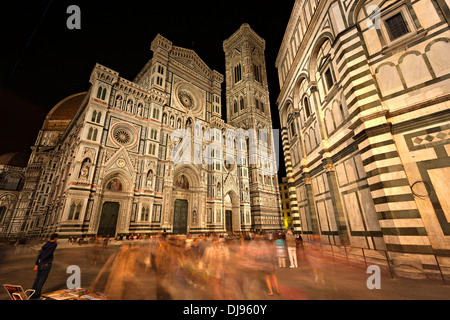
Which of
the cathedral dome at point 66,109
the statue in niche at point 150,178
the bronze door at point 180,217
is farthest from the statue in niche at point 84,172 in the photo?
the cathedral dome at point 66,109

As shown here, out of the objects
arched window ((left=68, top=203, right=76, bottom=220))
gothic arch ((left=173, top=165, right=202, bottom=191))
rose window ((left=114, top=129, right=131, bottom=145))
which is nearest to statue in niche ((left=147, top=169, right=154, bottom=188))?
rose window ((left=114, top=129, right=131, bottom=145))

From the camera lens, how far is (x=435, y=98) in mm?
5441

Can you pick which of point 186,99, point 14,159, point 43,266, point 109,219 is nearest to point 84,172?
point 109,219

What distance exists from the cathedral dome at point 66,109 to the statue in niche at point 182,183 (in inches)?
1509

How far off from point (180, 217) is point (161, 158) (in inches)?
316

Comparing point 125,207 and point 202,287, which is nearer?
point 202,287

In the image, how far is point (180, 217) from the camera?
78.6 ft

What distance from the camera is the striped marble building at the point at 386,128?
5.15 metres

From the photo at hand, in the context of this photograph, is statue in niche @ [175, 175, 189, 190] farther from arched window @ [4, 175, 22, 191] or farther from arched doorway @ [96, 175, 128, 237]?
arched window @ [4, 175, 22, 191]

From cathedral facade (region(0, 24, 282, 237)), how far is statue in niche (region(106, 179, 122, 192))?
0.10m

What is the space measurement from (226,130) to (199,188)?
11.7 m

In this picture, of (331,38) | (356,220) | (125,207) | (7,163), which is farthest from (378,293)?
(7,163)

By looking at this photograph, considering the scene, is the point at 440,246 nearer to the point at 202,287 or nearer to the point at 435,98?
the point at 435,98
